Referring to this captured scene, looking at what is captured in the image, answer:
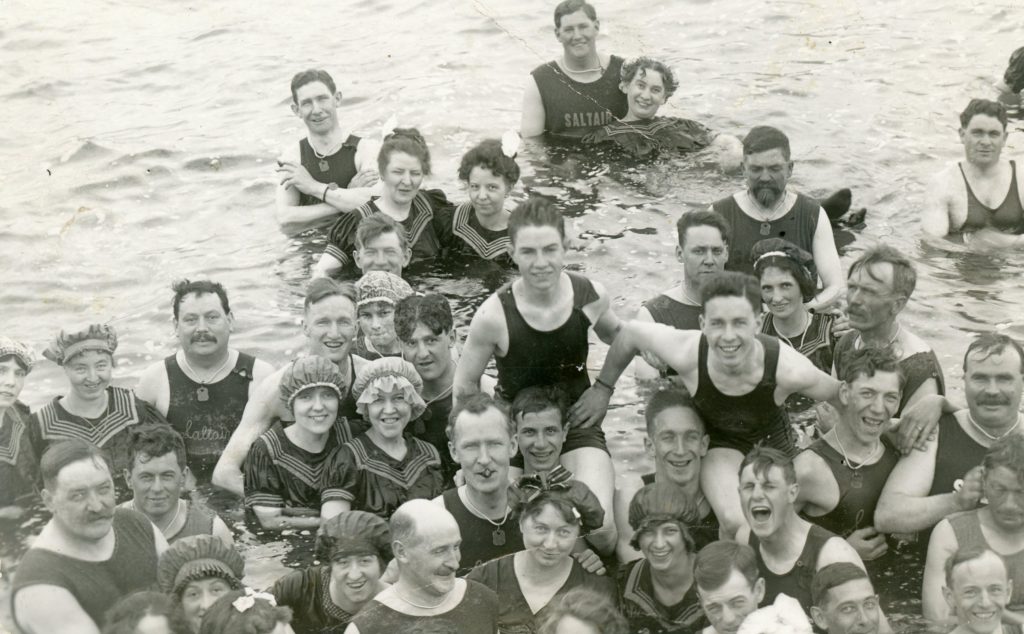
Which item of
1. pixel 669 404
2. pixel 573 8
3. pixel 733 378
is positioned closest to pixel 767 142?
pixel 733 378

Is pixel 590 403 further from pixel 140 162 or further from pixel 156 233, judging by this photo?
pixel 140 162

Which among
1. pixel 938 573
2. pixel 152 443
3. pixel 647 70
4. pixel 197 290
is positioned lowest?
pixel 938 573

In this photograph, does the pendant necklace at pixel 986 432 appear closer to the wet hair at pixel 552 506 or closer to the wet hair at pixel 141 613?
the wet hair at pixel 552 506

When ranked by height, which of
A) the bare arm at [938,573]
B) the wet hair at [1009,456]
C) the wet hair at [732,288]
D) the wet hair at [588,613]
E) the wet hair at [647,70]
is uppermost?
the wet hair at [647,70]

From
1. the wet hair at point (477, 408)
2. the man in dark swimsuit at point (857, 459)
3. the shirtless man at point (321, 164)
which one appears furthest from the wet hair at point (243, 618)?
the shirtless man at point (321, 164)

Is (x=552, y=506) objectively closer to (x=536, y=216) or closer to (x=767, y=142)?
(x=536, y=216)

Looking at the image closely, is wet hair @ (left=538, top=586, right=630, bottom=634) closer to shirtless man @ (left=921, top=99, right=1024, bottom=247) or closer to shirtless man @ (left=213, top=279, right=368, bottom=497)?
shirtless man @ (left=213, top=279, right=368, bottom=497)

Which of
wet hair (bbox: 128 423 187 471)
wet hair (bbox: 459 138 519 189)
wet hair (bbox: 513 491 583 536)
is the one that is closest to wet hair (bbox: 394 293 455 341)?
wet hair (bbox: 128 423 187 471)

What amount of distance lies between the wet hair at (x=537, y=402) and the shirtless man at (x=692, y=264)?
1.10 m

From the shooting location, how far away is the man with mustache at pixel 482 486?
326 inches

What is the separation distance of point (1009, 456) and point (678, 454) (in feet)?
6.57

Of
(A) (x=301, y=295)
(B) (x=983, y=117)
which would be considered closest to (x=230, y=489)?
(A) (x=301, y=295)

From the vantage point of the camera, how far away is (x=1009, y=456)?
7781mm

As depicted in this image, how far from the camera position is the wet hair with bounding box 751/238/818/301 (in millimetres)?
10012
